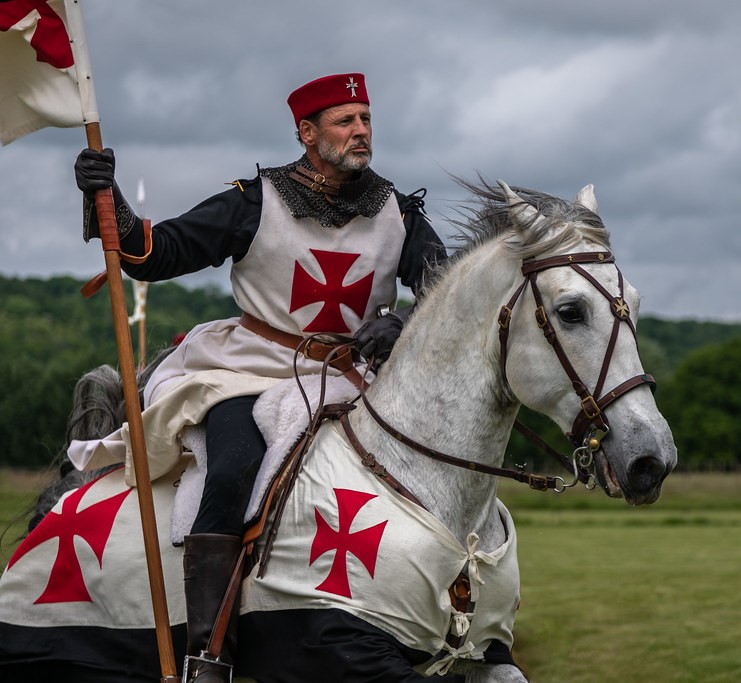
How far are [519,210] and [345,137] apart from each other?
4.24 feet

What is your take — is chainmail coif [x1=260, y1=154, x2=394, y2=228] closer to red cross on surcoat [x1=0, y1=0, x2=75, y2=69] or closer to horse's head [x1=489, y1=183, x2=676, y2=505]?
horse's head [x1=489, y1=183, x2=676, y2=505]

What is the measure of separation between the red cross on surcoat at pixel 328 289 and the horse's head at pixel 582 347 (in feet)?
3.47

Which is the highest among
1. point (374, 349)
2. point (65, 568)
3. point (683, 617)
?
point (374, 349)

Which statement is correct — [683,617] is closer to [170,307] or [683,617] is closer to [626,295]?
[626,295]

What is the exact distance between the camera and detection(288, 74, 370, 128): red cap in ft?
20.8

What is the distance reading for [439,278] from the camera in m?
5.76

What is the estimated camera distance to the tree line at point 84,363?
222ft

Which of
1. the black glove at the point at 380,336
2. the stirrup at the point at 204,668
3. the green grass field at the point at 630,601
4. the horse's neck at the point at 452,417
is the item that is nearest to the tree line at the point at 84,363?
the green grass field at the point at 630,601

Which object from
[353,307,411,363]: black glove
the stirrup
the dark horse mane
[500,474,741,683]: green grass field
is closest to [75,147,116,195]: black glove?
[353,307,411,363]: black glove

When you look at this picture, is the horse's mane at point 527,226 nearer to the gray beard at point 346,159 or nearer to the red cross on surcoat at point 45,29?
the gray beard at point 346,159

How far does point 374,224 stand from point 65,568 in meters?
2.34

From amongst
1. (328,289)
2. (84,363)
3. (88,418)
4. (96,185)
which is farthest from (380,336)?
(84,363)

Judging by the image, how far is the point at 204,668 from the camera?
5375 millimetres

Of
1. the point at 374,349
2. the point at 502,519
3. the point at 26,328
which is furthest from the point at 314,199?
the point at 26,328
